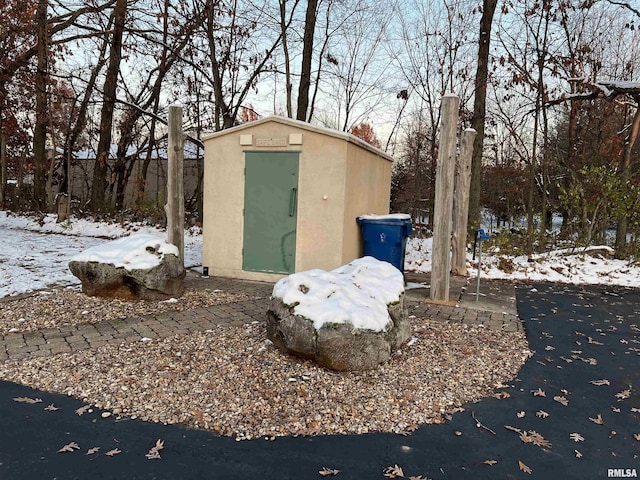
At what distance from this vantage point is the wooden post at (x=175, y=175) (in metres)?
5.82

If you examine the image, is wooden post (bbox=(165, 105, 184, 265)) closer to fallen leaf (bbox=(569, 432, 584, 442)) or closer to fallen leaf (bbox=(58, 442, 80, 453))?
fallen leaf (bbox=(58, 442, 80, 453))

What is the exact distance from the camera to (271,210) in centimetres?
610

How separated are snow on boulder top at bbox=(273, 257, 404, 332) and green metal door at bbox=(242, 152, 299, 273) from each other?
2.21 m

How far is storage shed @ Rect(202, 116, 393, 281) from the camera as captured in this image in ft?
19.0

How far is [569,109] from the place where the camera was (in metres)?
12.9

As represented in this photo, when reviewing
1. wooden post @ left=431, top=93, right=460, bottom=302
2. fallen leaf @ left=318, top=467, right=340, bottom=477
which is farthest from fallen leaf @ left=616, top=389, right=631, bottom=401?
wooden post @ left=431, top=93, right=460, bottom=302

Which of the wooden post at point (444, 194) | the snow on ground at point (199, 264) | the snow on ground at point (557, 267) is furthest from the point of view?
the snow on ground at point (557, 267)

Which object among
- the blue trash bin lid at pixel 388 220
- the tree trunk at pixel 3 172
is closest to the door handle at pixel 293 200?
the blue trash bin lid at pixel 388 220

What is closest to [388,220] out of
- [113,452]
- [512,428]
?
[512,428]

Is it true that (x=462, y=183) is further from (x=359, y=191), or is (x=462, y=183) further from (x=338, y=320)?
(x=338, y=320)

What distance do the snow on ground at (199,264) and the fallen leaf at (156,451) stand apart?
395 cm

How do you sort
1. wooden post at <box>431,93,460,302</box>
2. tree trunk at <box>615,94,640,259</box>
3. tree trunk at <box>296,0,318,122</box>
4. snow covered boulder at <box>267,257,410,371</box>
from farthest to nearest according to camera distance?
tree trunk at <box>296,0,318,122</box> → tree trunk at <box>615,94,640,259</box> → wooden post at <box>431,93,460,302</box> → snow covered boulder at <box>267,257,410,371</box>

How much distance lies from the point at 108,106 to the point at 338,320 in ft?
43.2

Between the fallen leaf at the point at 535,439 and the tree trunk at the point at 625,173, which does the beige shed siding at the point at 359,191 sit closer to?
the fallen leaf at the point at 535,439
